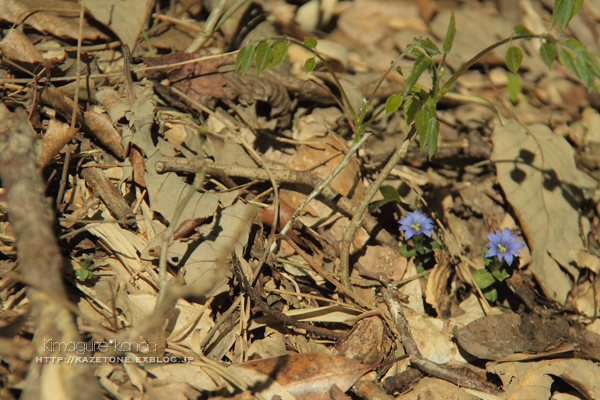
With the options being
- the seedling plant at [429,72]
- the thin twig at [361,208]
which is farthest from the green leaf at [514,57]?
the thin twig at [361,208]

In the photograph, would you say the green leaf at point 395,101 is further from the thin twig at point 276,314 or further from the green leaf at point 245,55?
the thin twig at point 276,314

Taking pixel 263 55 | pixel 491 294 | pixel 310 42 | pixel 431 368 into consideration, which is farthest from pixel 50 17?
pixel 491 294

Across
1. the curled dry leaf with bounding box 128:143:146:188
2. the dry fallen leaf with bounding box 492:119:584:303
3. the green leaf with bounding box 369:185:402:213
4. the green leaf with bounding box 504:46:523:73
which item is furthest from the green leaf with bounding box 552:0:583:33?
the curled dry leaf with bounding box 128:143:146:188

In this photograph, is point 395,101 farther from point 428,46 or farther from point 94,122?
point 94,122

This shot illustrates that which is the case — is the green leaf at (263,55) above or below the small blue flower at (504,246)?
above

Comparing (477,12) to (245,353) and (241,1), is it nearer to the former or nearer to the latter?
(241,1)

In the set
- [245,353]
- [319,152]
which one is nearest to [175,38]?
[319,152]

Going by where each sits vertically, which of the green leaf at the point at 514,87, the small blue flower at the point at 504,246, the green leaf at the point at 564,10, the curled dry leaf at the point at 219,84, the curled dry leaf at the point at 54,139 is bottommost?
the small blue flower at the point at 504,246
